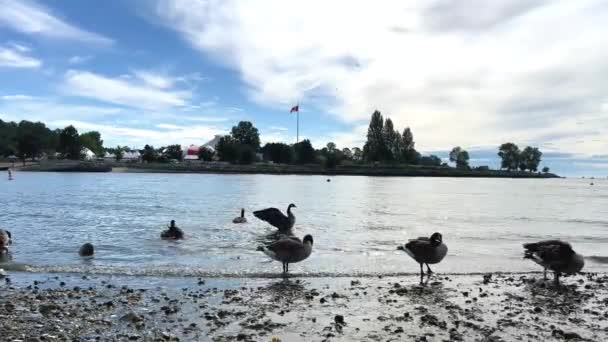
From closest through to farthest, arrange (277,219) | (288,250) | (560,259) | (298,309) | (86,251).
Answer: (298,309) < (560,259) < (288,250) < (86,251) < (277,219)

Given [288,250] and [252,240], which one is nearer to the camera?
[288,250]

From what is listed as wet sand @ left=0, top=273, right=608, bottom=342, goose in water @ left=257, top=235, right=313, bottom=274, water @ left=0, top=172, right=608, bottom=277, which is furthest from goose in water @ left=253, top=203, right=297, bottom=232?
wet sand @ left=0, top=273, right=608, bottom=342

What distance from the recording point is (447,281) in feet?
48.8

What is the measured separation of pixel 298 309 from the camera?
11.0m

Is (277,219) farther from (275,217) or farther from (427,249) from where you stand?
(427,249)

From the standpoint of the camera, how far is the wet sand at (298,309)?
914 centimetres

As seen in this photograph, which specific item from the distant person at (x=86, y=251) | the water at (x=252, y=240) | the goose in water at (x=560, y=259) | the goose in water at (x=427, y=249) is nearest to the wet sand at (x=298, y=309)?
the goose in water at (x=560, y=259)

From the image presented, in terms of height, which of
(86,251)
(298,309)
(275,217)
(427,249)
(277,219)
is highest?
(427,249)

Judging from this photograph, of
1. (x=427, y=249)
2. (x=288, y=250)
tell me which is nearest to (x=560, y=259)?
(x=427, y=249)

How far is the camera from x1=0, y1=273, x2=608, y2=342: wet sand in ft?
30.0

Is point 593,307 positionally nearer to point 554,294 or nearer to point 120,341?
point 554,294

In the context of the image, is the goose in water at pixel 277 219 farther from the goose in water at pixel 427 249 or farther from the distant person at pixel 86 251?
the goose in water at pixel 427 249

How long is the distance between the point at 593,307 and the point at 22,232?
79.9ft

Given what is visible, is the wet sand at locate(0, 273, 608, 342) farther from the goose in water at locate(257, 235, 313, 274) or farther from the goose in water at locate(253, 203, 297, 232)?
the goose in water at locate(253, 203, 297, 232)
